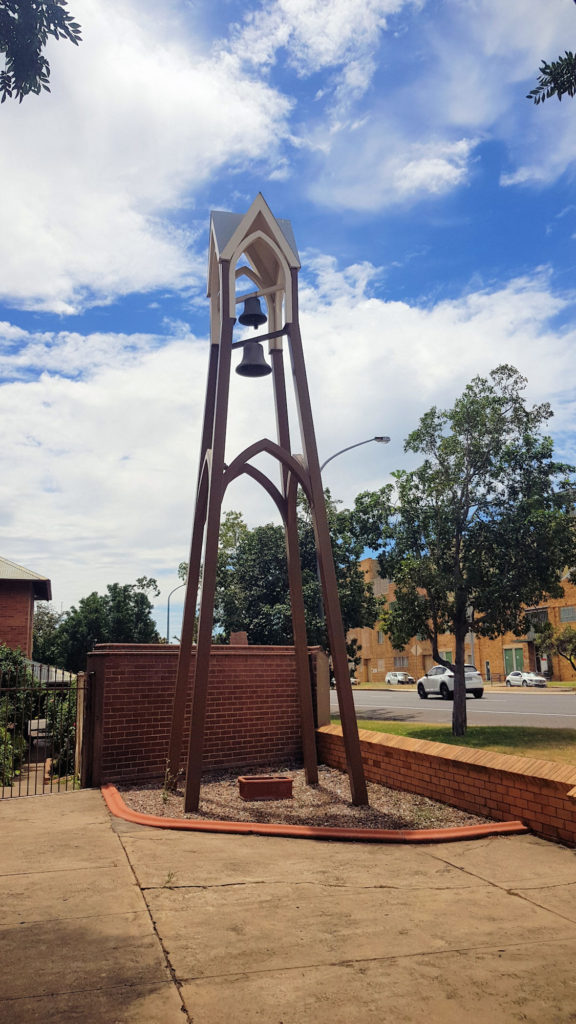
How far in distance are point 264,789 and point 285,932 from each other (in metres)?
4.82

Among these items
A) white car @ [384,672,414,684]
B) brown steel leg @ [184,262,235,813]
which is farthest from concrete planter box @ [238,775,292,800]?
white car @ [384,672,414,684]

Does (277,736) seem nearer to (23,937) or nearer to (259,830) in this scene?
(259,830)

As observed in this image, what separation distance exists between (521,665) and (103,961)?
192ft

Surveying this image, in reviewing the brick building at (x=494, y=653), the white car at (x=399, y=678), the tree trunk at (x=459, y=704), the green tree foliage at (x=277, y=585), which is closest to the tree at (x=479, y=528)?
the tree trunk at (x=459, y=704)

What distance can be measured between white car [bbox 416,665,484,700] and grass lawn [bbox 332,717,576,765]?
1404cm

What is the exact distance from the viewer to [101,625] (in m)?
43.8

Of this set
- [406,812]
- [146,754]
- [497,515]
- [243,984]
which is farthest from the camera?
[497,515]

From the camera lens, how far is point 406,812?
25.3 ft

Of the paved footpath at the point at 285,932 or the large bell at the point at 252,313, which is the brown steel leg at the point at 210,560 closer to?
the large bell at the point at 252,313

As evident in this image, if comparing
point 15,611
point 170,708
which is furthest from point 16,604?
point 170,708

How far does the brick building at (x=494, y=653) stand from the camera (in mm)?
53656

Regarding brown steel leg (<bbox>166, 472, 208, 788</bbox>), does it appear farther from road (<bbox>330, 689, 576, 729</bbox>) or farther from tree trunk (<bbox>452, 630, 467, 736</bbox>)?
road (<bbox>330, 689, 576, 729</bbox>)

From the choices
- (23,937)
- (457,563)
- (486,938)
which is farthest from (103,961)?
(457,563)

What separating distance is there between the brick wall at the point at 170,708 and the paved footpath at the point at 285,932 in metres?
3.24
